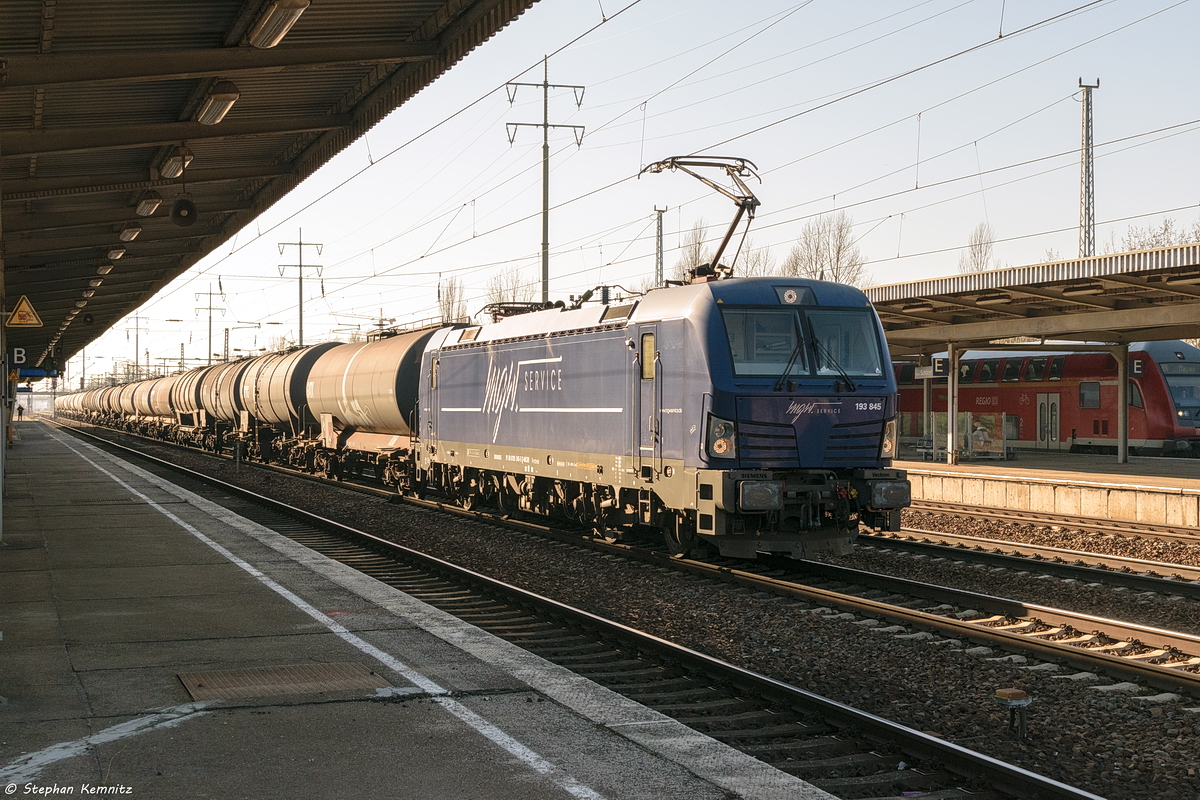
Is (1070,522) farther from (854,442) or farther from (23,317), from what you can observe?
(23,317)

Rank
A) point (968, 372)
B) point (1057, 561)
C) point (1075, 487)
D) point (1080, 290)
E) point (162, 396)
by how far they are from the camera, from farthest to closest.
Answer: point (162, 396) < point (968, 372) < point (1080, 290) < point (1075, 487) < point (1057, 561)

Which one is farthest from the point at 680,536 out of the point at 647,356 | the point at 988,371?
the point at 988,371

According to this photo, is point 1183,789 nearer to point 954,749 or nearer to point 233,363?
point 954,749

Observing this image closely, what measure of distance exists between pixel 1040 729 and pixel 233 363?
122 ft

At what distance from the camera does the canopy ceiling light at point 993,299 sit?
73.2ft

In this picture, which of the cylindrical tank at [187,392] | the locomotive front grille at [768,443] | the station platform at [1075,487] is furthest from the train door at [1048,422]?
the cylindrical tank at [187,392]

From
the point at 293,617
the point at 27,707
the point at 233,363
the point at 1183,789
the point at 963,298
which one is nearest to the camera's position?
the point at 1183,789

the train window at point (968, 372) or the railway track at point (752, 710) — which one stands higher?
the train window at point (968, 372)

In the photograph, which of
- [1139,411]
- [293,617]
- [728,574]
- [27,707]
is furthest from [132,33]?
[1139,411]

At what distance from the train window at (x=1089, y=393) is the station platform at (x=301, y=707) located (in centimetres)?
2784

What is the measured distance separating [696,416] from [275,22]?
580 centimetres

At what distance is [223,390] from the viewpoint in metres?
38.3

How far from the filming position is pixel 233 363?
40094 mm

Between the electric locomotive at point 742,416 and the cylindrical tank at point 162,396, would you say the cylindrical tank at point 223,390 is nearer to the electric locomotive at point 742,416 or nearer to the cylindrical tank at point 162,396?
the cylindrical tank at point 162,396
